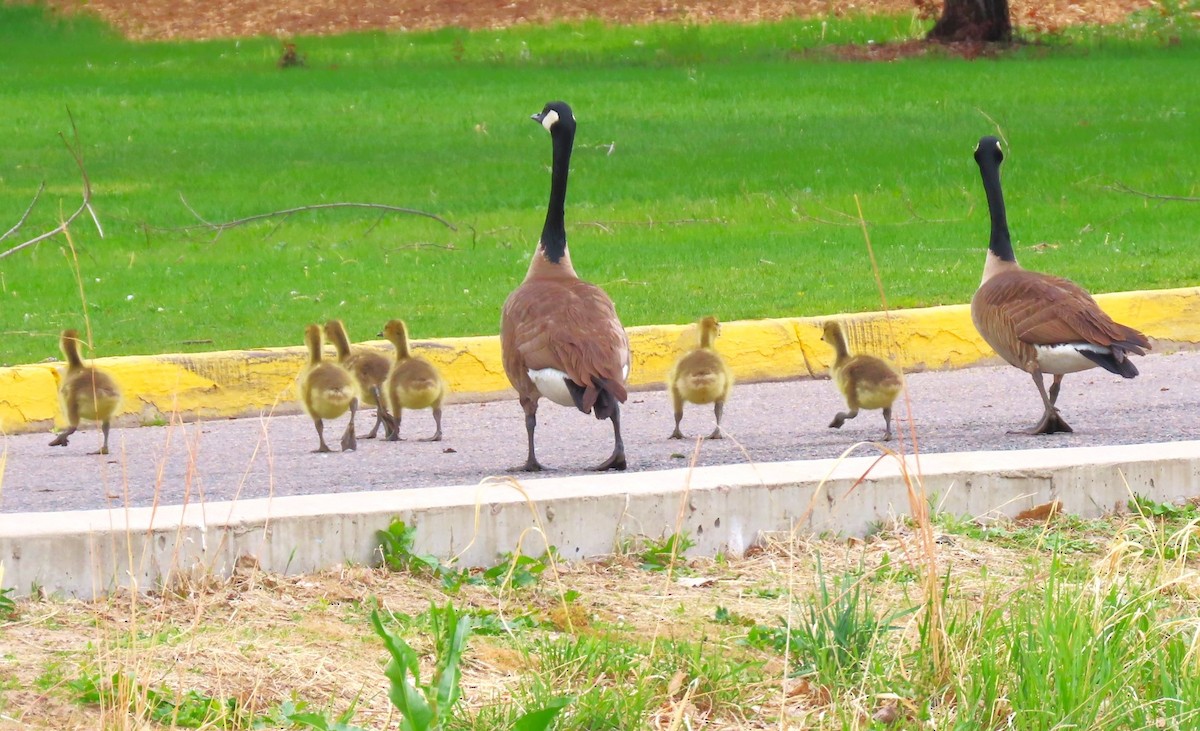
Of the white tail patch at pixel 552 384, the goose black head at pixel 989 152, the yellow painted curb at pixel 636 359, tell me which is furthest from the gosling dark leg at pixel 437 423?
the goose black head at pixel 989 152

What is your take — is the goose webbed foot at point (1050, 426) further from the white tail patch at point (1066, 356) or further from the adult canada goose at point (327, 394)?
the adult canada goose at point (327, 394)

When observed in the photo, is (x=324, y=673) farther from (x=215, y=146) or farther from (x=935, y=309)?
(x=215, y=146)

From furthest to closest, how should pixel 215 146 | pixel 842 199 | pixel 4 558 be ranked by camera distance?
pixel 215 146 → pixel 842 199 → pixel 4 558

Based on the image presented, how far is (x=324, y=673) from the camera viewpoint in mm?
4352

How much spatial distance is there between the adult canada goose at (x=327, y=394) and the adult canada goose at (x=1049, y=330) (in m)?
3.17

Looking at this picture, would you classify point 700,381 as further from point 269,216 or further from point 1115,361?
point 269,216

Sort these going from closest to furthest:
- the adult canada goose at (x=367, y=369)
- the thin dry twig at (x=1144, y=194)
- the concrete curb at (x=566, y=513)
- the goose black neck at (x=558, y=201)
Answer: the concrete curb at (x=566, y=513) < the goose black neck at (x=558, y=201) < the adult canada goose at (x=367, y=369) < the thin dry twig at (x=1144, y=194)

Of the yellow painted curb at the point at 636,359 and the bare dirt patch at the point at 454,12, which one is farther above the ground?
the bare dirt patch at the point at 454,12

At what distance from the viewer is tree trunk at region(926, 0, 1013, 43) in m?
28.1

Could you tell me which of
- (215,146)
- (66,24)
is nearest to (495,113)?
(215,146)

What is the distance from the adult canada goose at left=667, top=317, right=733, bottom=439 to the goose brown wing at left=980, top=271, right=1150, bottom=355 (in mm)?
1380

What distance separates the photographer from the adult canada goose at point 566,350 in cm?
721

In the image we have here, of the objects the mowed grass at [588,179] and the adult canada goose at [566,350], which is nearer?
the adult canada goose at [566,350]

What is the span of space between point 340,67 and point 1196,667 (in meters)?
25.1
